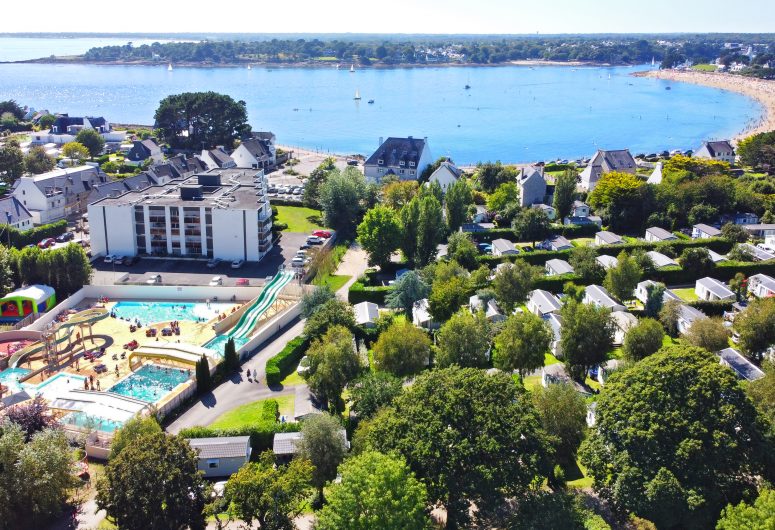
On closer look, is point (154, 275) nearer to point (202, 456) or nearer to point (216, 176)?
point (216, 176)

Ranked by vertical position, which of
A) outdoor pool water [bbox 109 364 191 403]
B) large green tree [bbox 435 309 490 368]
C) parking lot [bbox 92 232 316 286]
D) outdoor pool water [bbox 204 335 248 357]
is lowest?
outdoor pool water [bbox 109 364 191 403]

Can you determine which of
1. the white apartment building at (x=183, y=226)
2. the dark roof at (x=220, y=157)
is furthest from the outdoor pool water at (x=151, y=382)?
the dark roof at (x=220, y=157)

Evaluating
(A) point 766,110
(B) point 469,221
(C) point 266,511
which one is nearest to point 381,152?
(B) point 469,221

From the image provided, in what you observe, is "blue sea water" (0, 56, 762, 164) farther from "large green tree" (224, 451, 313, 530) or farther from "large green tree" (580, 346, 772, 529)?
"large green tree" (224, 451, 313, 530)

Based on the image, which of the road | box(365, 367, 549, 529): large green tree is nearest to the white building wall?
the road

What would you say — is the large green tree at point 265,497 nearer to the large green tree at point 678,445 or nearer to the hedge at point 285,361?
the large green tree at point 678,445

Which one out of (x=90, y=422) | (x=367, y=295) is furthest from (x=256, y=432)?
(x=367, y=295)
